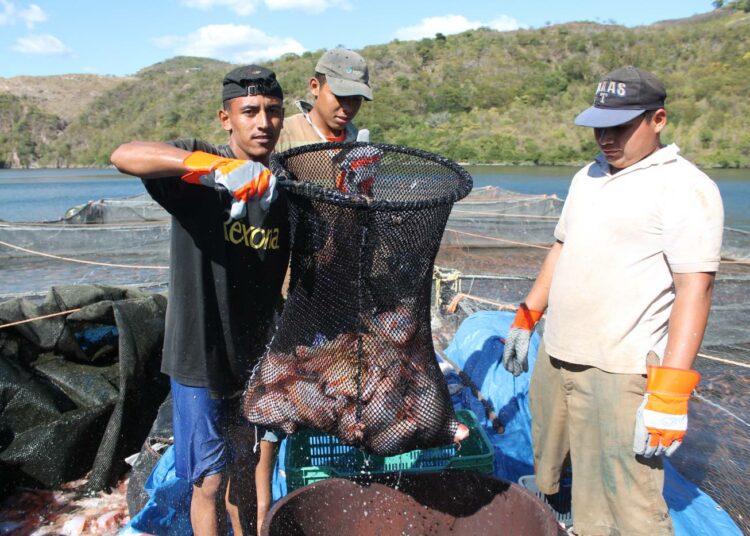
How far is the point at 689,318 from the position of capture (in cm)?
199

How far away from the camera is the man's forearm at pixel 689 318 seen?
198 cm

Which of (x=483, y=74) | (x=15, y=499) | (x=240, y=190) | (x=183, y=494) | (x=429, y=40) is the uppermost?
(x=429, y=40)

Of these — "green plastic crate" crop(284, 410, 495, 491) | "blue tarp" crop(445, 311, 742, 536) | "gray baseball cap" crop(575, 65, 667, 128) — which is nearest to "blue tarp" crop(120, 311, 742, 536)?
"blue tarp" crop(445, 311, 742, 536)

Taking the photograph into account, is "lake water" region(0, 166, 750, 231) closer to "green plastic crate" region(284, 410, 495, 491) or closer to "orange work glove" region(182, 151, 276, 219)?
"green plastic crate" region(284, 410, 495, 491)

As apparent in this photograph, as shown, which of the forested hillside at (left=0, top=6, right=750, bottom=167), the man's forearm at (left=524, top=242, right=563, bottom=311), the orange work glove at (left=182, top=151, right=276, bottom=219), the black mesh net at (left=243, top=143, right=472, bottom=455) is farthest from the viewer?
the forested hillside at (left=0, top=6, right=750, bottom=167)

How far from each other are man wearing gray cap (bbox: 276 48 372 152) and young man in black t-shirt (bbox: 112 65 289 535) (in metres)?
1.01

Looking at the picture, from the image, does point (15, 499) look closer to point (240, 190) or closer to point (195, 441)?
point (195, 441)

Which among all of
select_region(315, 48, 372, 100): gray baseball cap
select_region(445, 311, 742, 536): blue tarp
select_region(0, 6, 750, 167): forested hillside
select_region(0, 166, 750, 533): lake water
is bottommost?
→ select_region(0, 166, 750, 533): lake water

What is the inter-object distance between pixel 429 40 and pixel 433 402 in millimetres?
89001

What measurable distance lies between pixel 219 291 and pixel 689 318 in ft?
5.40

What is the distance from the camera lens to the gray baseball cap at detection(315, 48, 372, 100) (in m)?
3.17

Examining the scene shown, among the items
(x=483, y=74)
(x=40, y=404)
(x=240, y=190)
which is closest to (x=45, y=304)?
(x=40, y=404)

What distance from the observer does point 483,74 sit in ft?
232

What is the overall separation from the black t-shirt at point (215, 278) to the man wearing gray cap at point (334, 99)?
1.17 metres
